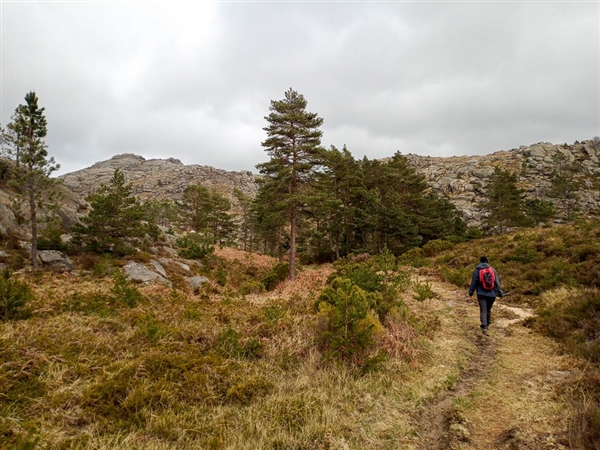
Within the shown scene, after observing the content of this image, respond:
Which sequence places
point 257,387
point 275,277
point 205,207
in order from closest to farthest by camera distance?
point 257,387
point 275,277
point 205,207

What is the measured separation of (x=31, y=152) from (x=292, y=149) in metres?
14.7

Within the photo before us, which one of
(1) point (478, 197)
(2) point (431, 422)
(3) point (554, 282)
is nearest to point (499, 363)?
(2) point (431, 422)

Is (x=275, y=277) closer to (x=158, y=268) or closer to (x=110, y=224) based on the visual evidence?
(x=158, y=268)

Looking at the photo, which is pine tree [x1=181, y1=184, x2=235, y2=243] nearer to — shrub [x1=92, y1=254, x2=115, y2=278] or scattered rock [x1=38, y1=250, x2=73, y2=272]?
scattered rock [x1=38, y1=250, x2=73, y2=272]

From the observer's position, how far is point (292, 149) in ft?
65.6

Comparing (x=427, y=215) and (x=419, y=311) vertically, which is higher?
(x=427, y=215)

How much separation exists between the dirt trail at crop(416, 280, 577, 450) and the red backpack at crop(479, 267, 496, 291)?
136cm

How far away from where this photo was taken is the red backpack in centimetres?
809

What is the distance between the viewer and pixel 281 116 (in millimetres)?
19609

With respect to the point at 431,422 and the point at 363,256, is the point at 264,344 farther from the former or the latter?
the point at 363,256

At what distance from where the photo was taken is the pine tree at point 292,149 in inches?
776

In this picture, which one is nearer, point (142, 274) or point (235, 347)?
point (235, 347)

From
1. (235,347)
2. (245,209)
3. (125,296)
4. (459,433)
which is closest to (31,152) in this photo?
(125,296)

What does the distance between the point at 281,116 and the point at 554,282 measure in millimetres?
16605
